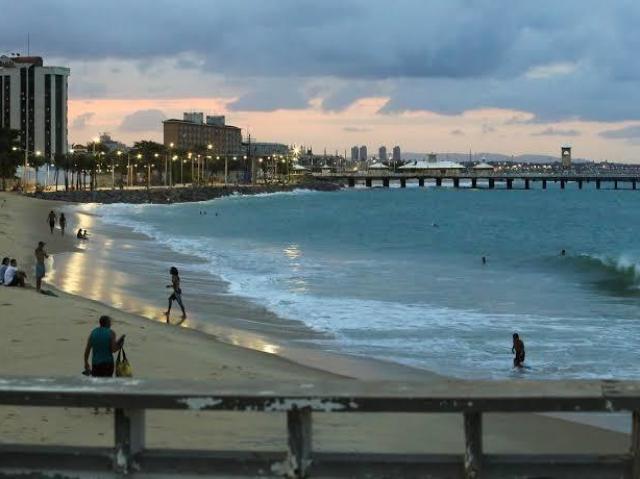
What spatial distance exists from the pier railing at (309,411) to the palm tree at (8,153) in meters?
103

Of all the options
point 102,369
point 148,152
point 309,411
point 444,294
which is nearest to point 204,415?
point 102,369

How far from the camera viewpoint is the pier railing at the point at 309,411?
3652 millimetres

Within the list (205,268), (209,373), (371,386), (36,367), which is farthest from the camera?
(205,268)

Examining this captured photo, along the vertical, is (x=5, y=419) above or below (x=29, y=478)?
below

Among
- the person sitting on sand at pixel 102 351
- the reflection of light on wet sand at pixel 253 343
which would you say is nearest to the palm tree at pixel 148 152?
the reflection of light on wet sand at pixel 253 343

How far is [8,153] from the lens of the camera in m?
102

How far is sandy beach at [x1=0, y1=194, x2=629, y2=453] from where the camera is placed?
7.52 m

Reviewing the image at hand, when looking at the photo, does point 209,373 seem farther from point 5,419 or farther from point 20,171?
point 20,171

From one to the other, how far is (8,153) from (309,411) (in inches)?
4201

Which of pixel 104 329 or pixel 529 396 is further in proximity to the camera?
pixel 104 329

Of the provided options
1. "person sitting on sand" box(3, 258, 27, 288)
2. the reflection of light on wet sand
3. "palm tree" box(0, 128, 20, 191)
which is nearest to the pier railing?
the reflection of light on wet sand

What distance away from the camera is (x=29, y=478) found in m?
3.85

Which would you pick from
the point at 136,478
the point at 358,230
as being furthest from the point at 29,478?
the point at 358,230

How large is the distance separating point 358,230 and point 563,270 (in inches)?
1287
